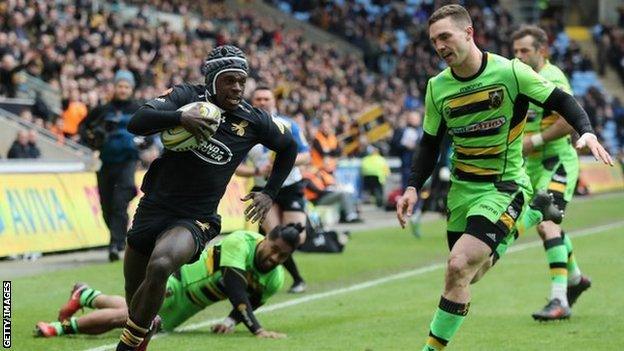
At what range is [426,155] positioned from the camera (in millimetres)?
9352

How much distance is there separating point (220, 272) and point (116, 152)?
6.69m

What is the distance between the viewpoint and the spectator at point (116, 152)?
55.7ft

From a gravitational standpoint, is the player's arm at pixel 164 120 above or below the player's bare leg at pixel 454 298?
above

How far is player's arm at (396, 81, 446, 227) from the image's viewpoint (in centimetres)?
908

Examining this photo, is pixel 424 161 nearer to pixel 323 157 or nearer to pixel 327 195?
pixel 327 195

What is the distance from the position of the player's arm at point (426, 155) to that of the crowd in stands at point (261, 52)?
10691mm

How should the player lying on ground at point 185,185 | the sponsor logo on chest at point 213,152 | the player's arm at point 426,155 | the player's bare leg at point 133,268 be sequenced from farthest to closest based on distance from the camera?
the player's arm at point 426,155
the player's bare leg at point 133,268
the sponsor logo on chest at point 213,152
the player lying on ground at point 185,185

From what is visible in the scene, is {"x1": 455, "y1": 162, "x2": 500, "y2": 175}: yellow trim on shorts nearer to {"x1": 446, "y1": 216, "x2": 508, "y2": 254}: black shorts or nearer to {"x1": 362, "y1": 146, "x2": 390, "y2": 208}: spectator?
{"x1": 446, "y1": 216, "x2": 508, "y2": 254}: black shorts

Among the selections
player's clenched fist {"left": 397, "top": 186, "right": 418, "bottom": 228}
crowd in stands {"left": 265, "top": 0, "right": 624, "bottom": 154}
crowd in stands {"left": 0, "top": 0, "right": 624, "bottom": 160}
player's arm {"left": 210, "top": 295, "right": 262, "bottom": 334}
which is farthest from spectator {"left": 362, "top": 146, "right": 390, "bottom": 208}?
player's clenched fist {"left": 397, "top": 186, "right": 418, "bottom": 228}

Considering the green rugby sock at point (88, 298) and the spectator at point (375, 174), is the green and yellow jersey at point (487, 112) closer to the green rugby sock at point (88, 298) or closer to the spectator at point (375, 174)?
the green rugby sock at point (88, 298)

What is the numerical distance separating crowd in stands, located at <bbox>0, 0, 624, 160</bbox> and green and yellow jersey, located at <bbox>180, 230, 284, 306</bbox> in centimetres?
883

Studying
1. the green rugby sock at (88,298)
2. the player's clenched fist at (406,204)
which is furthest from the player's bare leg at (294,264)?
the player's clenched fist at (406,204)

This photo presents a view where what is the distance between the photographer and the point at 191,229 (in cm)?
856

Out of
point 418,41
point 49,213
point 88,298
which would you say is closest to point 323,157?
point 49,213
